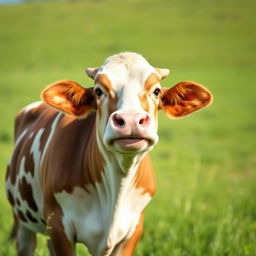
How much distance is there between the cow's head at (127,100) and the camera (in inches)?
135

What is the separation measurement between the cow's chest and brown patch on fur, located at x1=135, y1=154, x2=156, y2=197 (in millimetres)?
84

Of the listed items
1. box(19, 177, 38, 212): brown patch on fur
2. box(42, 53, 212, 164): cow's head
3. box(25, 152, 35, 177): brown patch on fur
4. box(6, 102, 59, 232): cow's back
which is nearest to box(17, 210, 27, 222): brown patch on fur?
box(6, 102, 59, 232): cow's back

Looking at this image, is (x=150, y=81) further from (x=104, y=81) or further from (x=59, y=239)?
(x=59, y=239)

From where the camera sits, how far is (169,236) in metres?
5.95

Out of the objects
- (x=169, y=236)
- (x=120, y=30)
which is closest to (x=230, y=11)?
(x=120, y=30)

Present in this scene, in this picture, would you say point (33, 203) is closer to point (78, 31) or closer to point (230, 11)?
point (78, 31)

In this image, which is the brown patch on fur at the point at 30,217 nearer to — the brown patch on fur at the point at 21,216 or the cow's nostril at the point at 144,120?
the brown patch on fur at the point at 21,216

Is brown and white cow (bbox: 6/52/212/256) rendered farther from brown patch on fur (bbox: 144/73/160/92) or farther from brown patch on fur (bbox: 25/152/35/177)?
brown patch on fur (bbox: 25/152/35/177)

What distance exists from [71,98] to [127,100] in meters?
0.68

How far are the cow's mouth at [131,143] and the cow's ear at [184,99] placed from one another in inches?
28.7

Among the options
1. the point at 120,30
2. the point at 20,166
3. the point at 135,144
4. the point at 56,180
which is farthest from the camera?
the point at 120,30

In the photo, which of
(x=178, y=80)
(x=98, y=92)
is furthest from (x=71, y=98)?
(x=178, y=80)

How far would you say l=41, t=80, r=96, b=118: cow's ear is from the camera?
403 centimetres

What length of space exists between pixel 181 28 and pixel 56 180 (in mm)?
38789
